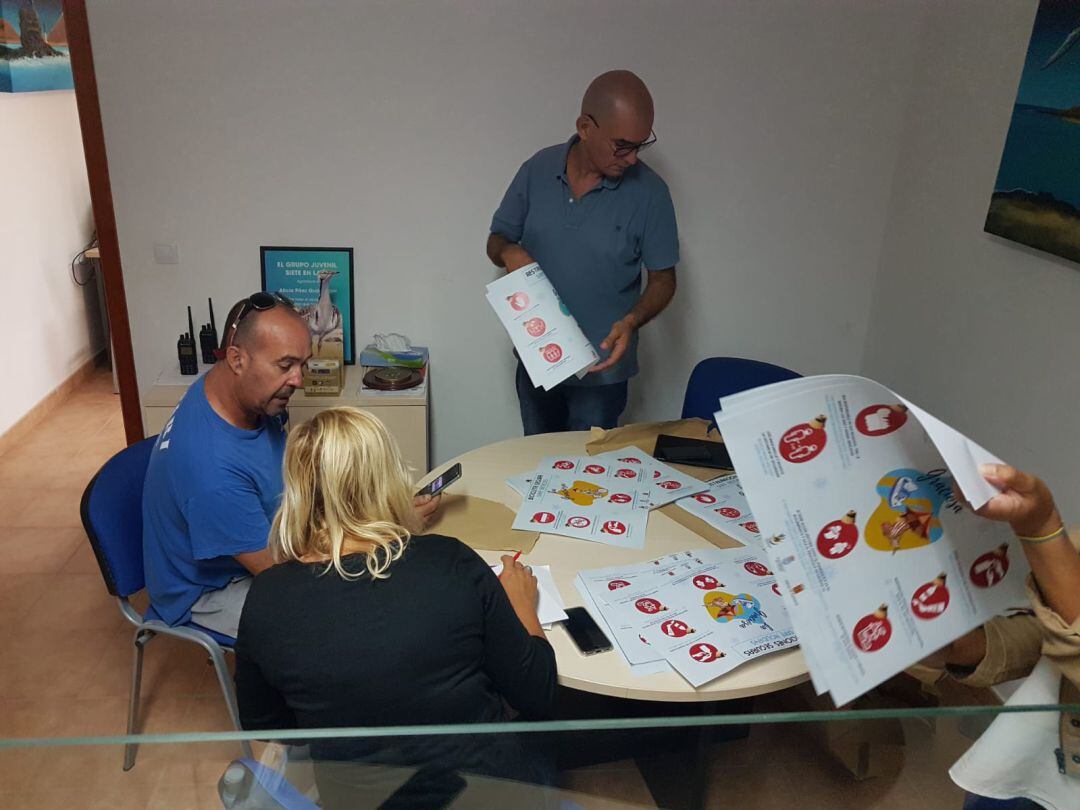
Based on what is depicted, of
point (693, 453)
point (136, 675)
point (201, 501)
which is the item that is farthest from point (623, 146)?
point (136, 675)

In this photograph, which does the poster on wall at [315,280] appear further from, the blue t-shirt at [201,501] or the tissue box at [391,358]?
the blue t-shirt at [201,501]

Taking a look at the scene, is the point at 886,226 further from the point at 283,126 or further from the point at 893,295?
the point at 283,126

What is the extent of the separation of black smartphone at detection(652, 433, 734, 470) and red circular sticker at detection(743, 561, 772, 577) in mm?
532

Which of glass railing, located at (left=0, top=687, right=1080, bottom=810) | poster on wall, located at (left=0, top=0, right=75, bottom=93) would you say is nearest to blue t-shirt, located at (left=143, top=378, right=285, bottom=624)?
glass railing, located at (left=0, top=687, right=1080, bottom=810)

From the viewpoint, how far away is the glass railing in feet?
3.53

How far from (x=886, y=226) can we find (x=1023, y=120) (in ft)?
3.07

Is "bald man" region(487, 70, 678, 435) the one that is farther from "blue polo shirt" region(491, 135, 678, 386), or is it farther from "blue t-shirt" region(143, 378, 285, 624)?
"blue t-shirt" region(143, 378, 285, 624)

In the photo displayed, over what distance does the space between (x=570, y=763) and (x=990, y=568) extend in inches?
27.4

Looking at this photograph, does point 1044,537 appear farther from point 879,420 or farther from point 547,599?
point 547,599

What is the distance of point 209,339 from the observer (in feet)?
11.0

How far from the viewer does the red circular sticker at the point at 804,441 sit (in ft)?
3.82

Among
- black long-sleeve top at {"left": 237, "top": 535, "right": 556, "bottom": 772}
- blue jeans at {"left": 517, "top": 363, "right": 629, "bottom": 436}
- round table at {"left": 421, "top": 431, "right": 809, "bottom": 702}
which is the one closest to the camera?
black long-sleeve top at {"left": 237, "top": 535, "right": 556, "bottom": 772}

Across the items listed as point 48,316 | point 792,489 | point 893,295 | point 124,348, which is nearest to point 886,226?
point 893,295

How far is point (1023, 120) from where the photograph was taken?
252 centimetres
